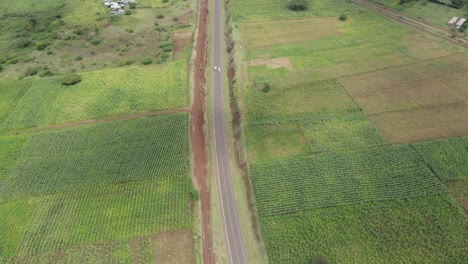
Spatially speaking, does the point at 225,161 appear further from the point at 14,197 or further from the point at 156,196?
the point at 14,197

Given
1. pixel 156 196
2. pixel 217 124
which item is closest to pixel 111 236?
pixel 156 196

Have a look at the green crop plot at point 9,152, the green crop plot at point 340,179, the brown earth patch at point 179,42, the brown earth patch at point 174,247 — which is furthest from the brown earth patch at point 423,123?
the green crop plot at point 9,152

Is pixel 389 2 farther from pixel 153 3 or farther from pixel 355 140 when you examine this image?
pixel 153 3

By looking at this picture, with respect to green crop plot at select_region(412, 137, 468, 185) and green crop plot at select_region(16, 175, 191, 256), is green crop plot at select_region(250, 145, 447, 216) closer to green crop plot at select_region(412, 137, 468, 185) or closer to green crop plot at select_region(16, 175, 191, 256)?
green crop plot at select_region(412, 137, 468, 185)

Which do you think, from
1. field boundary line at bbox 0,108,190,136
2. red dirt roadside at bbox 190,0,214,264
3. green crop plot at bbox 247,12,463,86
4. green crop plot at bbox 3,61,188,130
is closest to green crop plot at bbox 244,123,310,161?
red dirt roadside at bbox 190,0,214,264

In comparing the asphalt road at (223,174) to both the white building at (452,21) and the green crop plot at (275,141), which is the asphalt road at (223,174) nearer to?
the green crop plot at (275,141)

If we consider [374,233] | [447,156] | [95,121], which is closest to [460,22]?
[447,156]
